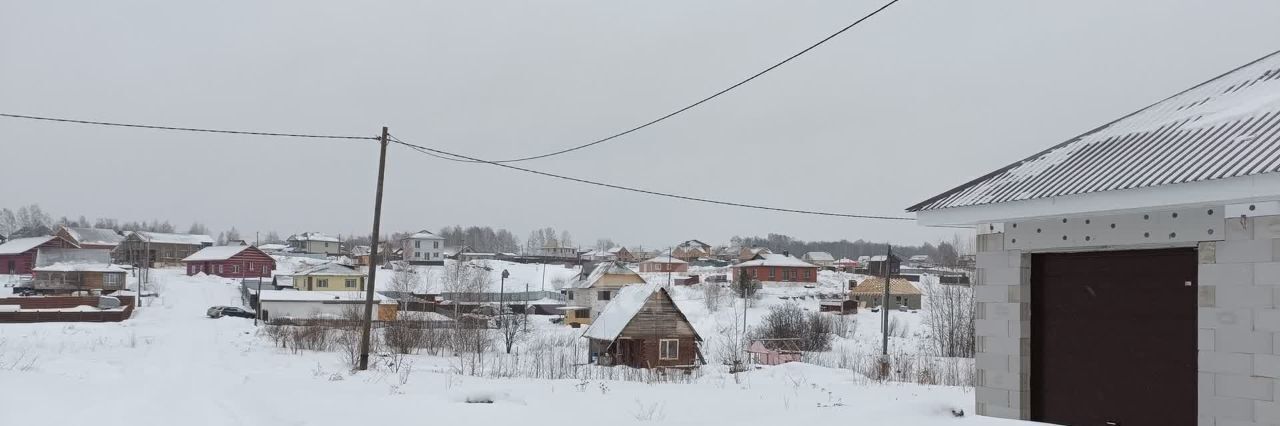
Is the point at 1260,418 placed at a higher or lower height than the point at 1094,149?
lower

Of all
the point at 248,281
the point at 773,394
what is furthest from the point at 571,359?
the point at 248,281

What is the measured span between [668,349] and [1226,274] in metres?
28.1

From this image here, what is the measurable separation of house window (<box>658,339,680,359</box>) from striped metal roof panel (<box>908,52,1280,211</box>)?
81.7 feet

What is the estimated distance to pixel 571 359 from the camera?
34.7 meters

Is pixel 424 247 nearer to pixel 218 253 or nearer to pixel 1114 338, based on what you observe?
pixel 218 253

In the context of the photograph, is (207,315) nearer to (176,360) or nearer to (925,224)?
(176,360)

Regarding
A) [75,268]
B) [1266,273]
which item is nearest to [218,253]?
[75,268]

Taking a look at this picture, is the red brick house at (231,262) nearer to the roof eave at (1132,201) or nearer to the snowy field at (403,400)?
the snowy field at (403,400)

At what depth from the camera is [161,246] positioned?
4063 inches

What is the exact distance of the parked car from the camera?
48875 mm

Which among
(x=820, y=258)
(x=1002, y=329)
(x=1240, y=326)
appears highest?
(x=820, y=258)

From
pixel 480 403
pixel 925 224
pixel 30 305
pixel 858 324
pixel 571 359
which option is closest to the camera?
pixel 925 224

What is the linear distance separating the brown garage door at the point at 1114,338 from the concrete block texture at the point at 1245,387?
0.39 metres

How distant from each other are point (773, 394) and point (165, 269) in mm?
97429
